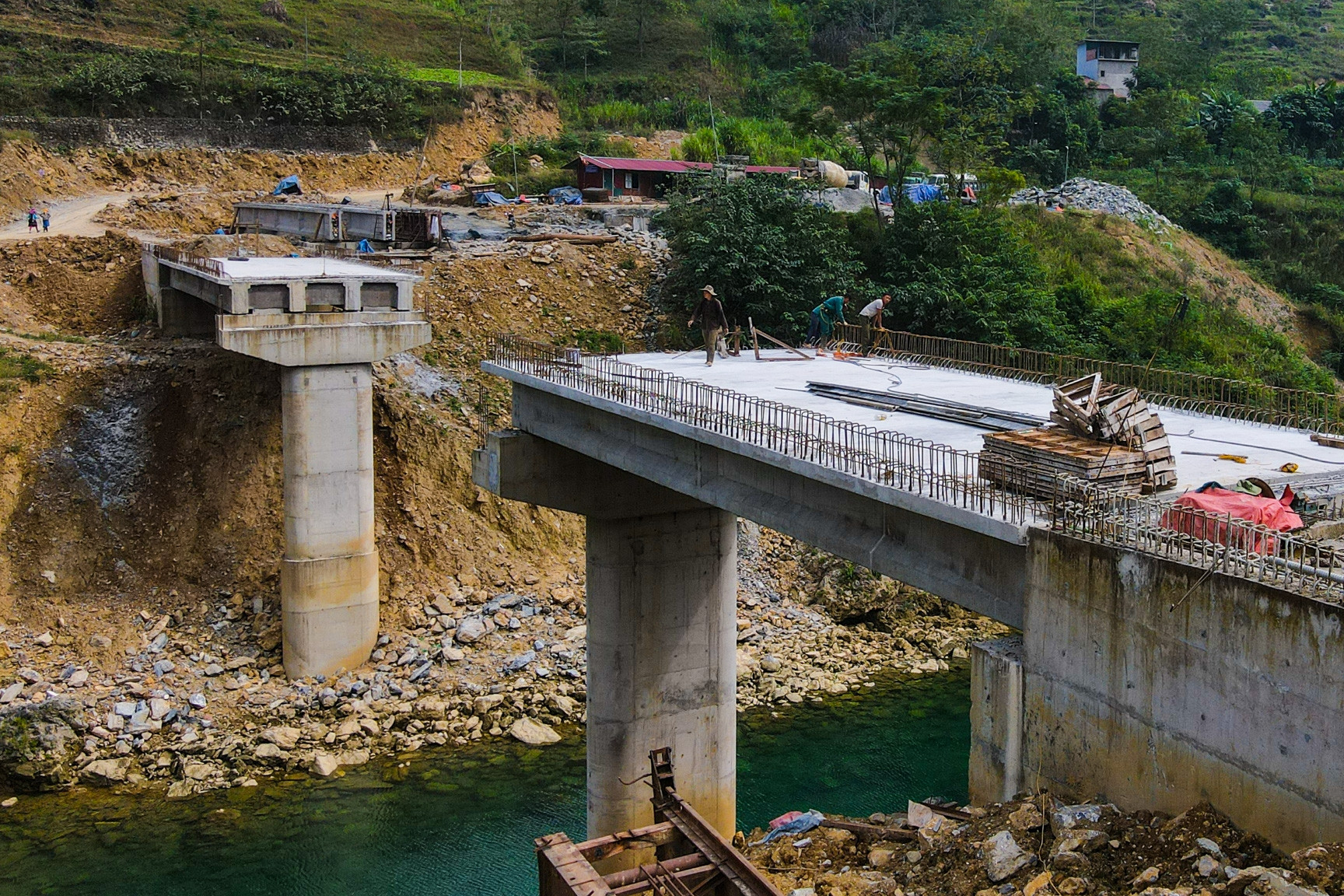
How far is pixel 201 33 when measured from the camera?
205ft

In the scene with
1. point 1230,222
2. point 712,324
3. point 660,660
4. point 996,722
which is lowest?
point 660,660

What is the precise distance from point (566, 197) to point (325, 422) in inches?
971

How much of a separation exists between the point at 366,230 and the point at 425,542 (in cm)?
1370

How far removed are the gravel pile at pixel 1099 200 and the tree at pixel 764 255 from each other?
701 inches

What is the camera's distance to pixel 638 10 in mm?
79312

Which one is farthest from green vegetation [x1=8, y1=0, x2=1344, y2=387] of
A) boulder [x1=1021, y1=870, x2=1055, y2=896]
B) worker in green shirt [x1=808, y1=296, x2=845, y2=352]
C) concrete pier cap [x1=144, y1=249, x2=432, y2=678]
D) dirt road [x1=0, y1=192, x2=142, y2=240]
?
boulder [x1=1021, y1=870, x2=1055, y2=896]

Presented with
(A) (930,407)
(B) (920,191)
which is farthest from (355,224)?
(A) (930,407)

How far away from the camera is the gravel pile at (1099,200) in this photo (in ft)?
184

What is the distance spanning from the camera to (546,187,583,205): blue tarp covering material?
1988 inches

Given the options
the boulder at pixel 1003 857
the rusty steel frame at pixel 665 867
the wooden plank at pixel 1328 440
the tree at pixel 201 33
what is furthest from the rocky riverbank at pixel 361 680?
the tree at pixel 201 33

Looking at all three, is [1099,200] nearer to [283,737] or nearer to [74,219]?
[74,219]

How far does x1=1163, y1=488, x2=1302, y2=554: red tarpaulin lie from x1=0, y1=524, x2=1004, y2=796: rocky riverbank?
17.4 metres

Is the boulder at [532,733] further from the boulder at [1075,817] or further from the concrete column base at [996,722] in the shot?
the boulder at [1075,817]

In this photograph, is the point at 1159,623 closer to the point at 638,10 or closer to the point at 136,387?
the point at 136,387
